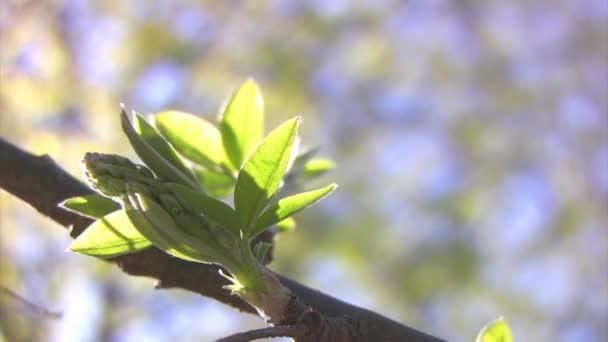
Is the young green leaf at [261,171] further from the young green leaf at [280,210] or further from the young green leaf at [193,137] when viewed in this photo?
the young green leaf at [193,137]

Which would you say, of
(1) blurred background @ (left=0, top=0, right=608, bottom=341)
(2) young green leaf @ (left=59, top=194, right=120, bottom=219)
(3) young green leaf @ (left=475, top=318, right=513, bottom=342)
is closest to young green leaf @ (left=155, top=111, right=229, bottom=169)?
(2) young green leaf @ (left=59, top=194, right=120, bottom=219)

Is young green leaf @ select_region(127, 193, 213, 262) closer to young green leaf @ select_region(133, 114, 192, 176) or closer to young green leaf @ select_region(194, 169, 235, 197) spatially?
young green leaf @ select_region(133, 114, 192, 176)

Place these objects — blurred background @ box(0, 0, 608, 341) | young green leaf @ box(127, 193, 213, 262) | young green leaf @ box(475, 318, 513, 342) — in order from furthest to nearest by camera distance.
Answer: blurred background @ box(0, 0, 608, 341), young green leaf @ box(475, 318, 513, 342), young green leaf @ box(127, 193, 213, 262)

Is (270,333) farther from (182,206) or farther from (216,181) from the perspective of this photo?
(216,181)

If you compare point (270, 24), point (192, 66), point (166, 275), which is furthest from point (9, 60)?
point (166, 275)

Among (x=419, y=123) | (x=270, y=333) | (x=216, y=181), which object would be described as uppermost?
(x=419, y=123)

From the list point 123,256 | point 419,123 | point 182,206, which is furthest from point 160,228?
point 419,123

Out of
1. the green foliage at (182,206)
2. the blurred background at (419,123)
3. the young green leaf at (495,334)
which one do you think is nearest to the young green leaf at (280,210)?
the green foliage at (182,206)

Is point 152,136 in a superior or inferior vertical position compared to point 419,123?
inferior
